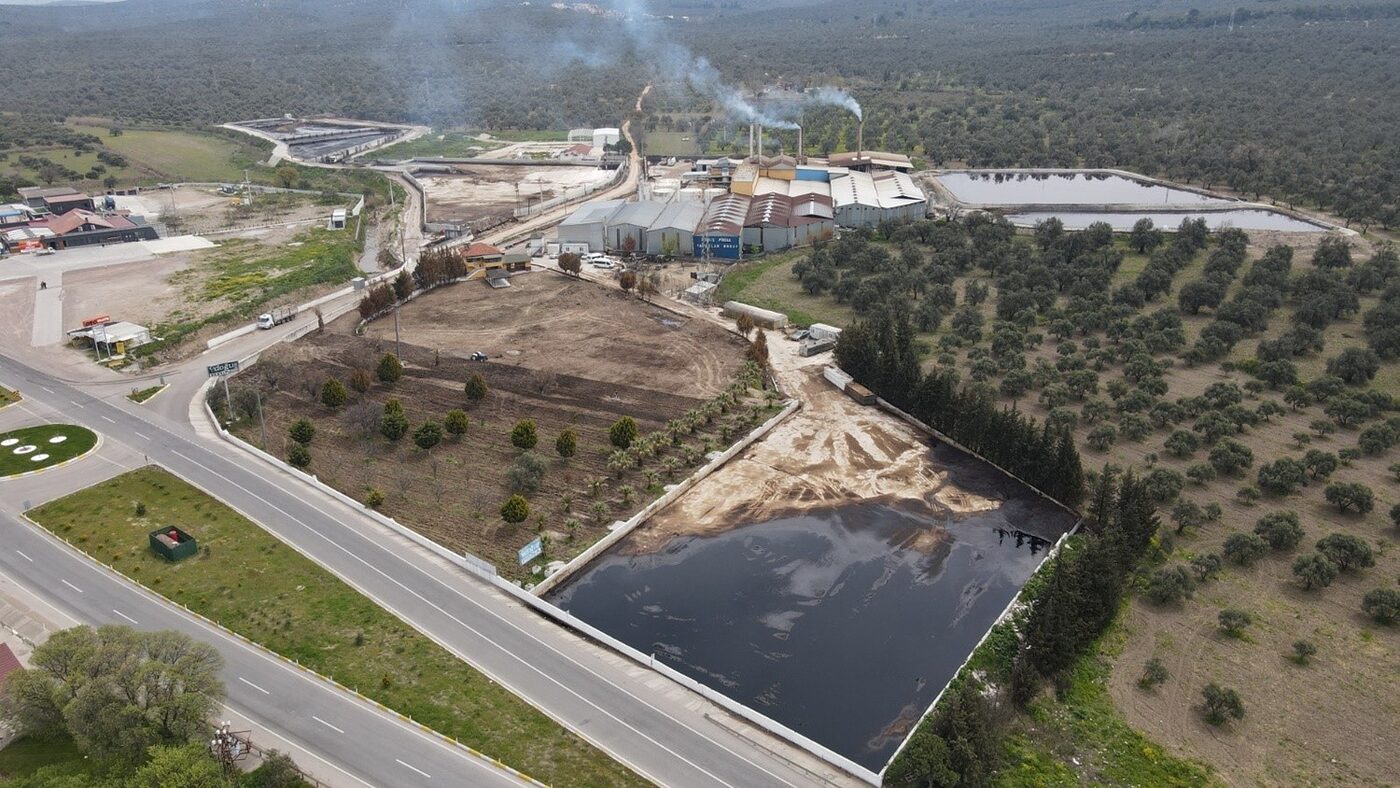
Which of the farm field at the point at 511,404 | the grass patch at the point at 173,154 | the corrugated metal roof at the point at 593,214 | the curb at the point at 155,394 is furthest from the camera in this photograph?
the grass patch at the point at 173,154

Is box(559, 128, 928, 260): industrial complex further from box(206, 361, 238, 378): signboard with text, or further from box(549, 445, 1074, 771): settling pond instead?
box(549, 445, 1074, 771): settling pond

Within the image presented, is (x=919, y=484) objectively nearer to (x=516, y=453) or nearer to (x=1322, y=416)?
(x=516, y=453)

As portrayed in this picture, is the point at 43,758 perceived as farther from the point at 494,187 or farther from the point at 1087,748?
the point at 494,187

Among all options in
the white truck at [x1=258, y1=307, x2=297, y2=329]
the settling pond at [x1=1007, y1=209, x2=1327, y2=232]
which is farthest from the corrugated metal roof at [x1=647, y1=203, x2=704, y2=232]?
the settling pond at [x1=1007, y1=209, x2=1327, y2=232]

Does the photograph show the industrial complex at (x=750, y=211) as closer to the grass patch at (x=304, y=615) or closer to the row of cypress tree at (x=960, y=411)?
the row of cypress tree at (x=960, y=411)

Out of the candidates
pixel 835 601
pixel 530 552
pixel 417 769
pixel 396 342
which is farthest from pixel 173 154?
pixel 835 601

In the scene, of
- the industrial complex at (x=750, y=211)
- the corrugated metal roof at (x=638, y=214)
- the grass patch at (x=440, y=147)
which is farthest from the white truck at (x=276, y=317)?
the grass patch at (x=440, y=147)
